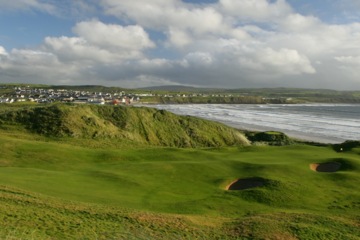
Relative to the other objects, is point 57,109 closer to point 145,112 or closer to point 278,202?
point 145,112

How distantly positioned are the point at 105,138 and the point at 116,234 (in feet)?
154

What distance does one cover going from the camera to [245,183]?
36.4 m

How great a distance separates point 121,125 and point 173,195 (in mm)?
43949

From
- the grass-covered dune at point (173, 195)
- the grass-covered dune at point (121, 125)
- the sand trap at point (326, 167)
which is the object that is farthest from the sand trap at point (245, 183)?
the grass-covered dune at point (121, 125)

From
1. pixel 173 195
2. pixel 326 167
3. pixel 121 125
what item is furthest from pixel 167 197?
pixel 121 125

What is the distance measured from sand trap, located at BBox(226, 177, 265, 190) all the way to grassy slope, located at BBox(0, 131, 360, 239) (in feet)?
2.65

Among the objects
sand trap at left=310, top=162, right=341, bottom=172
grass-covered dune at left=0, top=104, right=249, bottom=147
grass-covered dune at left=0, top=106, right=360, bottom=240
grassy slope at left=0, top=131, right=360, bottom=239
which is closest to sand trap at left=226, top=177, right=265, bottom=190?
grass-covered dune at left=0, top=106, right=360, bottom=240

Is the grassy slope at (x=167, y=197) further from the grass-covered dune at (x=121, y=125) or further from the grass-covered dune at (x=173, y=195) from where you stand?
the grass-covered dune at (x=121, y=125)

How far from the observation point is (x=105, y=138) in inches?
2574

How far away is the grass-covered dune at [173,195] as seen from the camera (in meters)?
21.7

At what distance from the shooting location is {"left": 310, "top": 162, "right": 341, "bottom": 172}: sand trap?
4271 centimetres

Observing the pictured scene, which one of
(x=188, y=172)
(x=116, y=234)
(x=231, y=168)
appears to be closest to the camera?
(x=116, y=234)

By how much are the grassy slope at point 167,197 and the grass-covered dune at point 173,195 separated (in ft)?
A: 0.25

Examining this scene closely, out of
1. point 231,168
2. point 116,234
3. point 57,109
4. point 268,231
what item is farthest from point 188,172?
point 57,109
